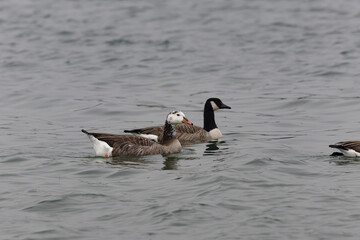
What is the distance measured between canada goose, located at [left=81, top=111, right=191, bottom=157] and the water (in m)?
0.31

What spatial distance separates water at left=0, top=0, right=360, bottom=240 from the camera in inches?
515

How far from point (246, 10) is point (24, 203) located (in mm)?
36220

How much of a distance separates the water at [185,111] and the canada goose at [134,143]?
31 cm

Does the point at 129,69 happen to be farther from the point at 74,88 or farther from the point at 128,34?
the point at 128,34

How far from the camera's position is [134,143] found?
62.3ft

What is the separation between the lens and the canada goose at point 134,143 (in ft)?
60.6

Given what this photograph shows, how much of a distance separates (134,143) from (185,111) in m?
6.67

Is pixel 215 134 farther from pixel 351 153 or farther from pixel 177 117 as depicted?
pixel 351 153

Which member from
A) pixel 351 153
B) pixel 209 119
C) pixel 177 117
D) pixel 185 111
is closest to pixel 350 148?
pixel 351 153

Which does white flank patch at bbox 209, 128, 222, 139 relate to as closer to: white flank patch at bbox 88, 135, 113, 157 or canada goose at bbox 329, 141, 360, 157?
white flank patch at bbox 88, 135, 113, 157

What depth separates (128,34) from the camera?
42156 millimetres

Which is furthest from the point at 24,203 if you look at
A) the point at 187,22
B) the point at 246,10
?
the point at 246,10

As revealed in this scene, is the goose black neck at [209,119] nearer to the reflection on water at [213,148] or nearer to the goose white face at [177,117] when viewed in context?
the reflection on water at [213,148]

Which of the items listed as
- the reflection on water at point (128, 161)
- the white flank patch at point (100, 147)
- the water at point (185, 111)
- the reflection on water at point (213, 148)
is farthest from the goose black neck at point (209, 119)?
the white flank patch at point (100, 147)
